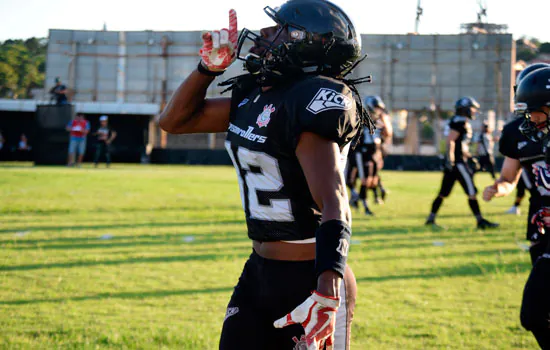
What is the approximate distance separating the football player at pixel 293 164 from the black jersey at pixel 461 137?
29.1ft

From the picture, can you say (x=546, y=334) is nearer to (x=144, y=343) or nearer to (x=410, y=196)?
(x=144, y=343)

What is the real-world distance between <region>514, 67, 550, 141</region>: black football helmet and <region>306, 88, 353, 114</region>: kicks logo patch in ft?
7.12

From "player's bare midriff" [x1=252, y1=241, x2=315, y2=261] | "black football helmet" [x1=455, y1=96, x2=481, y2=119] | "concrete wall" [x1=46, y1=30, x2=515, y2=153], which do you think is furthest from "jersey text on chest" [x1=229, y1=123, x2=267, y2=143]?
"concrete wall" [x1=46, y1=30, x2=515, y2=153]

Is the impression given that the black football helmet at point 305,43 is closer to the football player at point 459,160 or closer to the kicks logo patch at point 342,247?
the kicks logo patch at point 342,247

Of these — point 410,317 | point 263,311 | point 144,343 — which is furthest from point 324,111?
point 410,317

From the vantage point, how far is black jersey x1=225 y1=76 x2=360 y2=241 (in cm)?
256

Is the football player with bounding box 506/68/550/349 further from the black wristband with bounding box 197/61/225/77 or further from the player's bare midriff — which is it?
the black wristband with bounding box 197/61/225/77

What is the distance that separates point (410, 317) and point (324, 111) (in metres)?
3.46

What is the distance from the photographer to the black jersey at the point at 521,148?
4.67m

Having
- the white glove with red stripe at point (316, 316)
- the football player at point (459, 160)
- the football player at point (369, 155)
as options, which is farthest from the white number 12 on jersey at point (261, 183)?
the football player at point (369, 155)

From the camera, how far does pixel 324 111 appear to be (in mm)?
2520

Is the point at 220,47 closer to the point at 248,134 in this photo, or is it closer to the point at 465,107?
the point at 248,134

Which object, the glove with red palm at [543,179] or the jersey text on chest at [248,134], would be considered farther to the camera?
the glove with red palm at [543,179]

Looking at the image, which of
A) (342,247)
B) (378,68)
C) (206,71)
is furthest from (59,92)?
(378,68)
